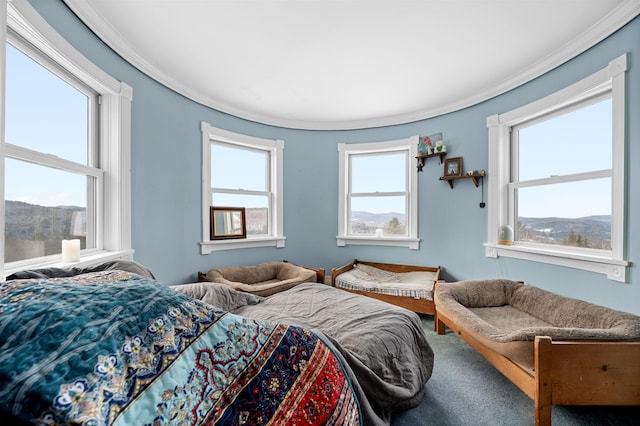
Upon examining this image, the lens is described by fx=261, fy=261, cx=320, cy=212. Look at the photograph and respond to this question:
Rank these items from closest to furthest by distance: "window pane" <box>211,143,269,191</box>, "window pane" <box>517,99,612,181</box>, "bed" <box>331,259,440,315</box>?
1. "window pane" <box>517,99,612,181</box>
2. "bed" <box>331,259,440,315</box>
3. "window pane" <box>211,143,269,191</box>

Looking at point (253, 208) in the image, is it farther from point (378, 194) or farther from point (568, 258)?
point (568, 258)

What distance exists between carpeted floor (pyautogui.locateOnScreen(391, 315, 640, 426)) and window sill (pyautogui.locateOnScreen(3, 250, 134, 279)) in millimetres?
2144

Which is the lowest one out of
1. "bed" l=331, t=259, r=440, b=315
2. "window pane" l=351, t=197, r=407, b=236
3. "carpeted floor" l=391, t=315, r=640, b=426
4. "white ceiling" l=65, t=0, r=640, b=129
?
"carpeted floor" l=391, t=315, r=640, b=426

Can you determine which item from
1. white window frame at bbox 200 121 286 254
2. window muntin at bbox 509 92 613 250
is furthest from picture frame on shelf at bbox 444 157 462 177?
white window frame at bbox 200 121 286 254

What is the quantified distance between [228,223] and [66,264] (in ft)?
6.04

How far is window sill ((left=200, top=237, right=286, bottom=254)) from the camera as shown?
3066 mm

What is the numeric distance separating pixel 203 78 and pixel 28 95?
1417 millimetres

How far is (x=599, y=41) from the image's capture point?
1993 millimetres

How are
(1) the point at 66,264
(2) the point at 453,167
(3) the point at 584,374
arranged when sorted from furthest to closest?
(2) the point at 453,167
(1) the point at 66,264
(3) the point at 584,374

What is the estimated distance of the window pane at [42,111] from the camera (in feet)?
4.70

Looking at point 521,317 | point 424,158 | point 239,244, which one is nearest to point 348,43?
point 424,158

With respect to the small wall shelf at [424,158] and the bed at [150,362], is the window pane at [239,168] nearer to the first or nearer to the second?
the small wall shelf at [424,158]

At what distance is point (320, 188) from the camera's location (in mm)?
3996

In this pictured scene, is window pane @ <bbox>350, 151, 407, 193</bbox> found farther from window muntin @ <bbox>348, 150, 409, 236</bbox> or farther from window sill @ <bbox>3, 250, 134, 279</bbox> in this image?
window sill @ <bbox>3, 250, 134, 279</bbox>
